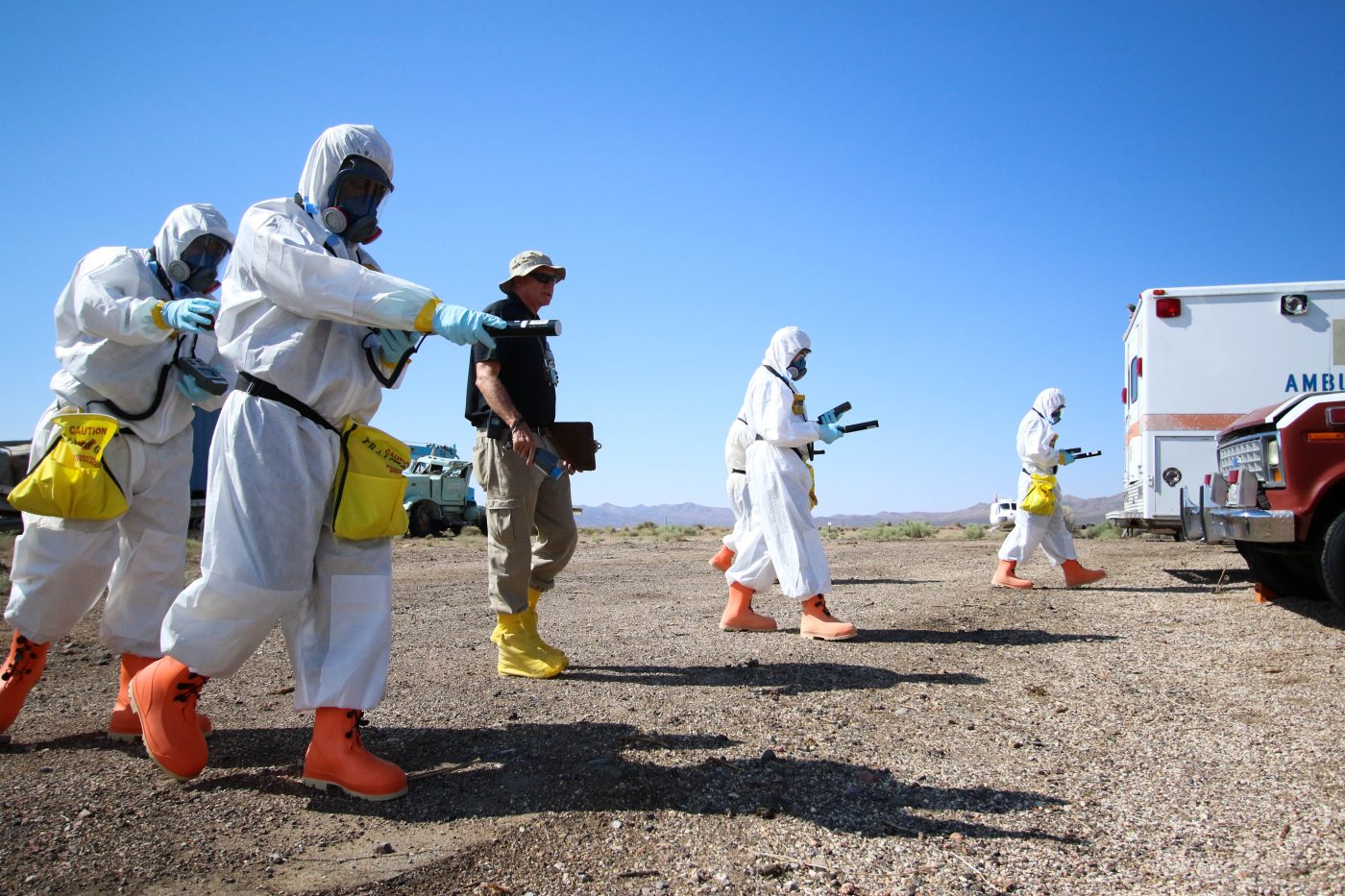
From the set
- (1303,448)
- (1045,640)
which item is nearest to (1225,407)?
(1303,448)

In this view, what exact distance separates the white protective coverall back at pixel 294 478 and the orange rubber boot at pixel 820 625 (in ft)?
11.4

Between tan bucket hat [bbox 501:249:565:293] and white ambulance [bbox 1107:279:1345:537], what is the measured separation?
23.8 ft

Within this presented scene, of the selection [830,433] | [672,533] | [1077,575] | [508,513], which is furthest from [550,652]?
[672,533]

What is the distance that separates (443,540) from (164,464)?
18134mm

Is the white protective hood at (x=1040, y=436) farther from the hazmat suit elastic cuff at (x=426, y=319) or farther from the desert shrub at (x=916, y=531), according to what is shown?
the desert shrub at (x=916, y=531)

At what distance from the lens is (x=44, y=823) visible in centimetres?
254

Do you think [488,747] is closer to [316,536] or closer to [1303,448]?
[316,536]

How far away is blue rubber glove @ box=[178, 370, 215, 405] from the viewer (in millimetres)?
3578

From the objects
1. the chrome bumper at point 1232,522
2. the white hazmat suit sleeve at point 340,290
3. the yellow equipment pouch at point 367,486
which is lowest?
the chrome bumper at point 1232,522

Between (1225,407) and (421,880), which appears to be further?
(1225,407)

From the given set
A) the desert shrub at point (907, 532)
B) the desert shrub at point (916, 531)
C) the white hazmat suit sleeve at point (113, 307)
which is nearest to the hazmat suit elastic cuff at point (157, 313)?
the white hazmat suit sleeve at point (113, 307)

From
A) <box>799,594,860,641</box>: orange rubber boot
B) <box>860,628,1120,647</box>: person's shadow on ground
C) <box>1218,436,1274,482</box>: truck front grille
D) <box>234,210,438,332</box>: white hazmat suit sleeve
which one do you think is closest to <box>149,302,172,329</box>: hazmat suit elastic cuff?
<box>234,210,438,332</box>: white hazmat suit sleeve

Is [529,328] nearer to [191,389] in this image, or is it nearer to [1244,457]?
[191,389]

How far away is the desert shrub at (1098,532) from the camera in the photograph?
20344mm
